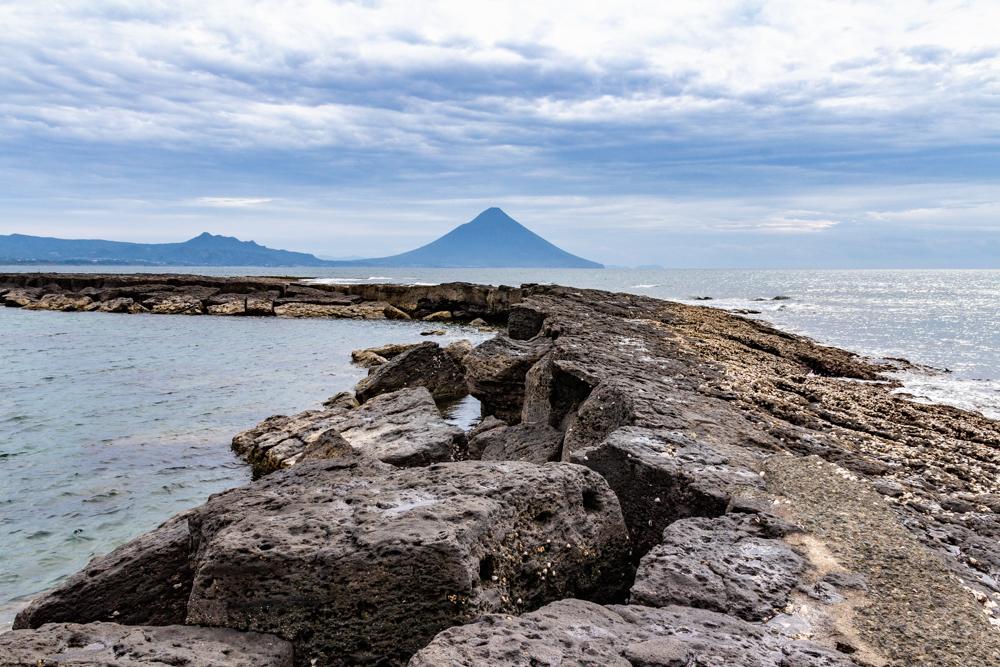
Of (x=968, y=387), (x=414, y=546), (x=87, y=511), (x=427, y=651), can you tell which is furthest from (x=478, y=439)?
(x=968, y=387)

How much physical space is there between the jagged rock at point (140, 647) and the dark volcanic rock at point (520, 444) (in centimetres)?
479

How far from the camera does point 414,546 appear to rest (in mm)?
3975

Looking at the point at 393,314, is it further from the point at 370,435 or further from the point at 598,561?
the point at 598,561

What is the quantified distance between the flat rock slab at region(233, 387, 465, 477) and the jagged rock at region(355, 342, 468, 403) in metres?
2.60

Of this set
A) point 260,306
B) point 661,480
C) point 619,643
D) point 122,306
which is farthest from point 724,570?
point 122,306

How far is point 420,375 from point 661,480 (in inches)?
478

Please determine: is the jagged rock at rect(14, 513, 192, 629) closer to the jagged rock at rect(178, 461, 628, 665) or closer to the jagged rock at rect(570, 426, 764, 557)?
the jagged rock at rect(178, 461, 628, 665)

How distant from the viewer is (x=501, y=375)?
497 inches

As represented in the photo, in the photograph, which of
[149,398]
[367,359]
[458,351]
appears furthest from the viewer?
[367,359]

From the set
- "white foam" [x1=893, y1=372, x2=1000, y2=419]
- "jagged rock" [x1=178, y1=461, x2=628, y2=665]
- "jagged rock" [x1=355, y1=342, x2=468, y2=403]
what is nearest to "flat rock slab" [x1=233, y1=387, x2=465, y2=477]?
"jagged rock" [x1=355, y1=342, x2=468, y2=403]

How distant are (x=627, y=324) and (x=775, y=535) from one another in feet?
34.0

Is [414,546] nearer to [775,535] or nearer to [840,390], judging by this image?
[775,535]

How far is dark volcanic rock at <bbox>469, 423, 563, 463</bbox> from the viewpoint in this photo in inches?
340

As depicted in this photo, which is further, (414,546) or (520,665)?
(414,546)
